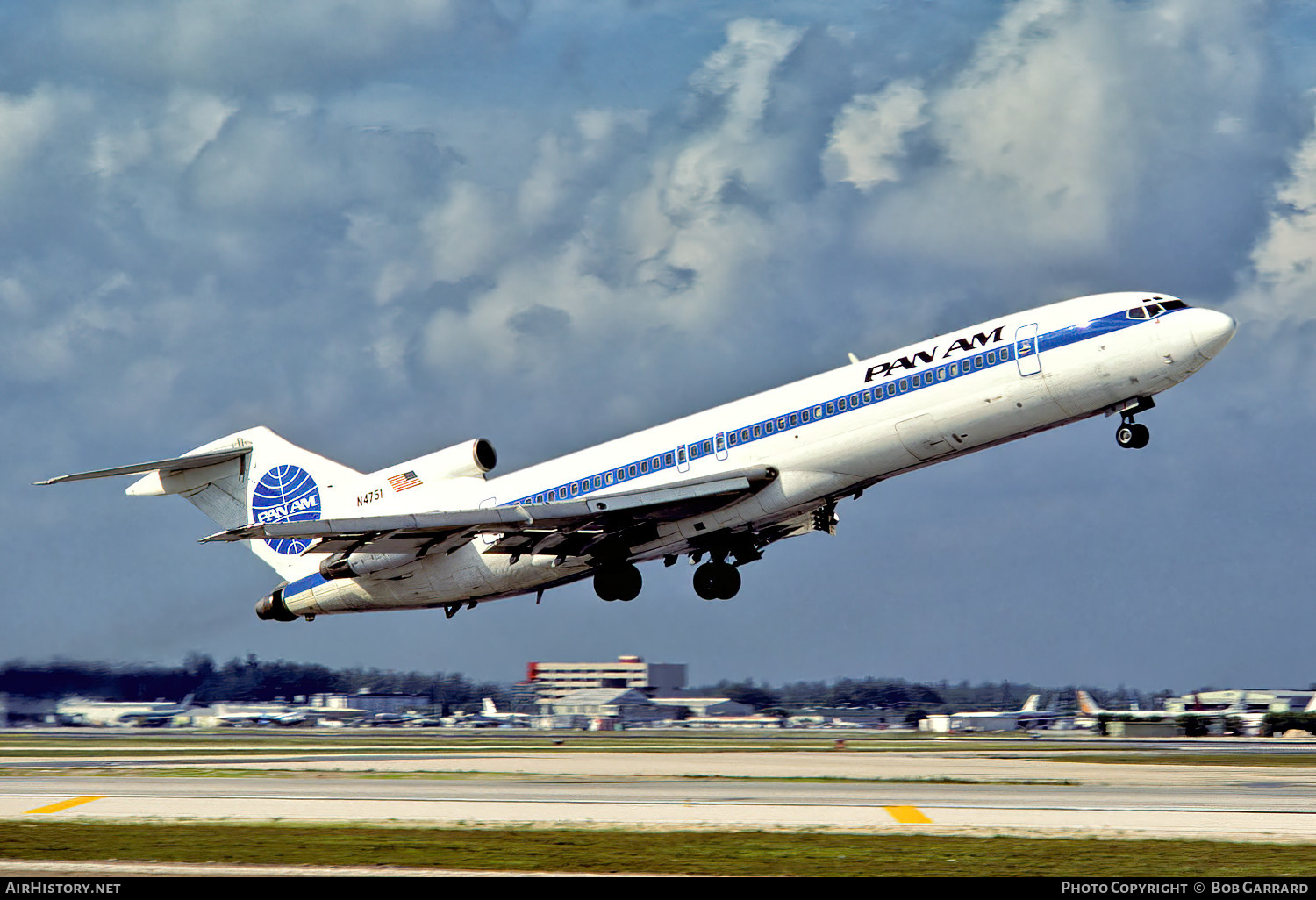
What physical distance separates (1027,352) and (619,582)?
510 inches

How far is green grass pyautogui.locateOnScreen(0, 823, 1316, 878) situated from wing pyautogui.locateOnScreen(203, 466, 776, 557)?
14055mm

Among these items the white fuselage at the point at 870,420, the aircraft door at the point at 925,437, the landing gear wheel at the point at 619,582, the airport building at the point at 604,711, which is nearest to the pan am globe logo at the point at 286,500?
the white fuselage at the point at 870,420

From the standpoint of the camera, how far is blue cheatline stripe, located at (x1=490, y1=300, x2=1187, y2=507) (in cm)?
3184

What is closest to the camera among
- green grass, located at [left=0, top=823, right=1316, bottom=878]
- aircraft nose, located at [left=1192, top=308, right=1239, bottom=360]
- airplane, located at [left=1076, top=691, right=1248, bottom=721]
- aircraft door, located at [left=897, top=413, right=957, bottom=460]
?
green grass, located at [left=0, top=823, right=1316, bottom=878]

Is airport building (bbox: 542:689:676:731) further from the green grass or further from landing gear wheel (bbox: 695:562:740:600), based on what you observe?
the green grass

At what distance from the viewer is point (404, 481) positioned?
141 ft

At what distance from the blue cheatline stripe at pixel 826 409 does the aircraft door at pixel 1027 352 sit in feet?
0.33

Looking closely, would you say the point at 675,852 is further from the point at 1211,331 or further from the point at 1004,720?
the point at 1004,720

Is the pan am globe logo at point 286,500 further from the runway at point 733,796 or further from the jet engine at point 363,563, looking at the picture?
the runway at point 733,796

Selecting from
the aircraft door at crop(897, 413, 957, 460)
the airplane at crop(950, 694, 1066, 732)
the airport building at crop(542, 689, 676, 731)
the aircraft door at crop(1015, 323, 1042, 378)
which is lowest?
the airplane at crop(950, 694, 1066, 732)

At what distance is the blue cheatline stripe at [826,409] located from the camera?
31844mm

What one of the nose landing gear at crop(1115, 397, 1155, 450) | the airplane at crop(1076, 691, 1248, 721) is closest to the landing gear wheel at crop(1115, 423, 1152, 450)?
the nose landing gear at crop(1115, 397, 1155, 450)

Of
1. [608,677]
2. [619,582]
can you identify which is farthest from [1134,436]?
[608,677]
